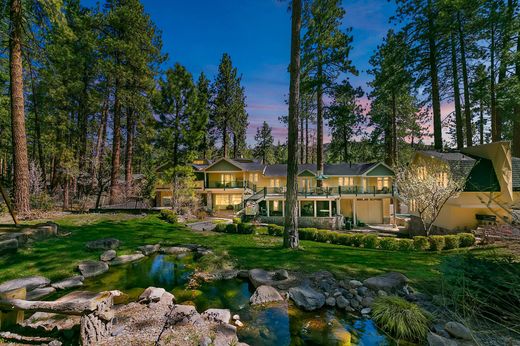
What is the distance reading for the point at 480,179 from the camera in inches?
572

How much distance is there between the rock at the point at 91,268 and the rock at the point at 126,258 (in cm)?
57

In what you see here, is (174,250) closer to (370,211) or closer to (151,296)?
(151,296)

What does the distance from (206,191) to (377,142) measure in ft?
81.0

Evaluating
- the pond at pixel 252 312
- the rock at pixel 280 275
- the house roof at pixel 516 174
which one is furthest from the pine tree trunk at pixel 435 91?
the pond at pixel 252 312

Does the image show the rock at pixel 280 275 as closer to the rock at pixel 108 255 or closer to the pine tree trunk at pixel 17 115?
the rock at pixel 108 255

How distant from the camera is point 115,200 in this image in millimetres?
21266

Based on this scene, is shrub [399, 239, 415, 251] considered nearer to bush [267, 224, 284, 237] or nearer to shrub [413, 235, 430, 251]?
shrub [413, 235, 430, 251]

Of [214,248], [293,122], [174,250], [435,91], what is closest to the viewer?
[293,122]

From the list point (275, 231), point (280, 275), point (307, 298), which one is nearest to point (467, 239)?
point (275, 231)

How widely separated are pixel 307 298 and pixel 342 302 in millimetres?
933

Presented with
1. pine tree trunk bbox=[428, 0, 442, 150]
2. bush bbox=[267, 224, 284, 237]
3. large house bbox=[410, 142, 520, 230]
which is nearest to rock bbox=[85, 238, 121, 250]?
bush bbox=[267, 224, 284, 237]

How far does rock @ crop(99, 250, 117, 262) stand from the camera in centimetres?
910

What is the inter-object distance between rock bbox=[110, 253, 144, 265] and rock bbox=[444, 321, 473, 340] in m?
10.4

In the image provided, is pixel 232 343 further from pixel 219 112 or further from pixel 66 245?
pixel 219 112
